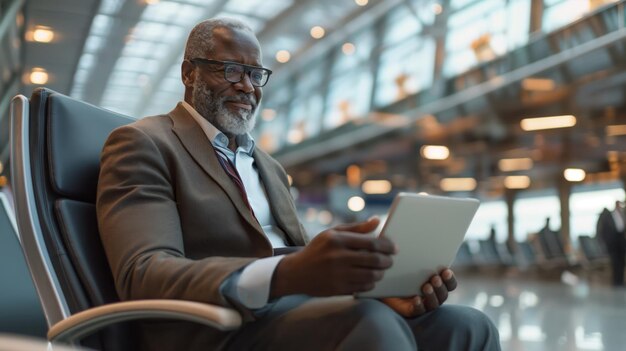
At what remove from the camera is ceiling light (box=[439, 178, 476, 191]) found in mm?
21852

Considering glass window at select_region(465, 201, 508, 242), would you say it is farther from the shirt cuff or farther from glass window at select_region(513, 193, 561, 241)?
the shirt cuff

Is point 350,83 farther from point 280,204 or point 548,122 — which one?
point 280,204

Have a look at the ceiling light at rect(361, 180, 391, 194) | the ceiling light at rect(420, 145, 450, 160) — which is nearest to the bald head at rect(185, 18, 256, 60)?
the ceiling light at rect(420, 145, 450, 160)

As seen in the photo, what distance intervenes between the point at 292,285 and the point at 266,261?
9 centimetres

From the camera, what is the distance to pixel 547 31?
11953 millimetres

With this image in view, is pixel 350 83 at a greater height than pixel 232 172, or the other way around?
pixel 232 172

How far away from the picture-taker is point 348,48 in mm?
22781

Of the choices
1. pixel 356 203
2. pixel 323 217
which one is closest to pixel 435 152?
pixel 356 203

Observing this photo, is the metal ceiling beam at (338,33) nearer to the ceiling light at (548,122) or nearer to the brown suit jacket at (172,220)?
the ceiling light at (548,122)

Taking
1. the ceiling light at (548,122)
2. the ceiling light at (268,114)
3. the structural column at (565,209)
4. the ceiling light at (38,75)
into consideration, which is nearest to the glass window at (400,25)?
the ceiling light at (548,122)

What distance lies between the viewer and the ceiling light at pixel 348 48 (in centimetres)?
2248

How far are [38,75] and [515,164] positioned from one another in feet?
40.2

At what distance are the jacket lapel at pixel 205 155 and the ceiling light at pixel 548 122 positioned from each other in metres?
13.4

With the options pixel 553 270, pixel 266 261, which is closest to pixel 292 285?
pixel 266 261
